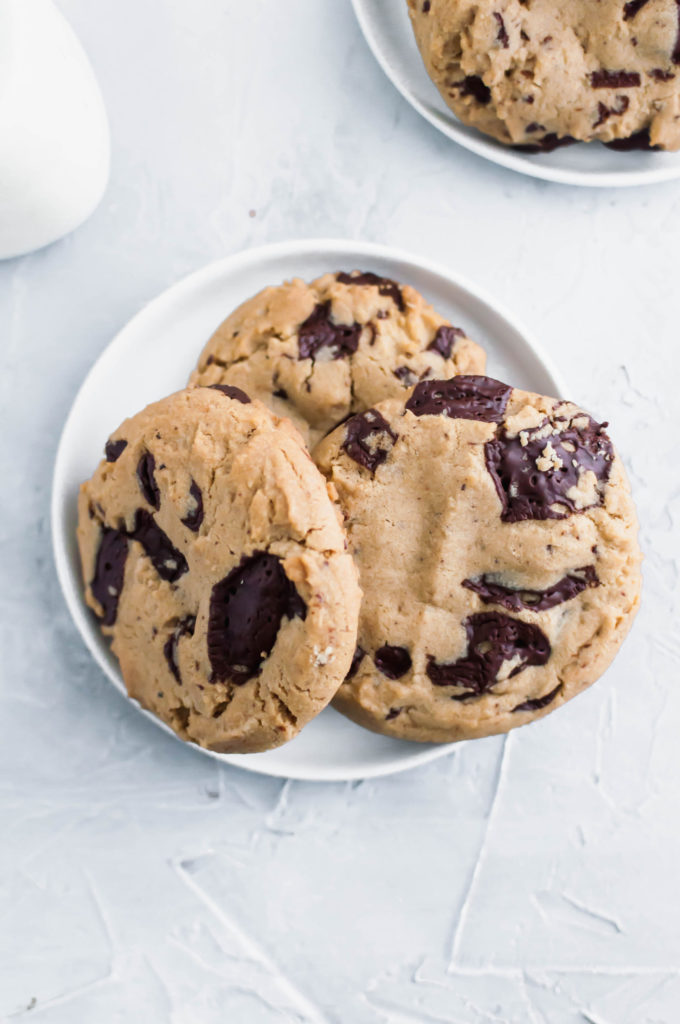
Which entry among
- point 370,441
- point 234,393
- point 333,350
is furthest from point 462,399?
point 234,393

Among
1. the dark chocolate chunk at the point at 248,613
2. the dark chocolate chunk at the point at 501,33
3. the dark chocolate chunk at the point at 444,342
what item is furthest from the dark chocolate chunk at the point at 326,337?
the dark chocolate chunk at the point at 501,33

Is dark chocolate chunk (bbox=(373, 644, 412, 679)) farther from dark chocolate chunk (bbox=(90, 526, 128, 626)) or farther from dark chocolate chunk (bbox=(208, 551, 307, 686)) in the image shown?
dark chocolate chunk (bbox=(90, 526, 128, 626))

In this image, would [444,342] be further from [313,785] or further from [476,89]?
[313,785]

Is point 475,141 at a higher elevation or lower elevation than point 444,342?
higher

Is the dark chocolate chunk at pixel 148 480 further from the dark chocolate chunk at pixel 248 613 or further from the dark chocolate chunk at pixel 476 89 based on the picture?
the dark chocolate chunk at pixel 476 89

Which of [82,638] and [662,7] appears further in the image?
[82,638]

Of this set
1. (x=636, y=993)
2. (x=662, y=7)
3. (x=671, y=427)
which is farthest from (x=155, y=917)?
(x=662, y=7)

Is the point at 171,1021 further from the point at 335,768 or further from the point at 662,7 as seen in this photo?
the point at 662,7
